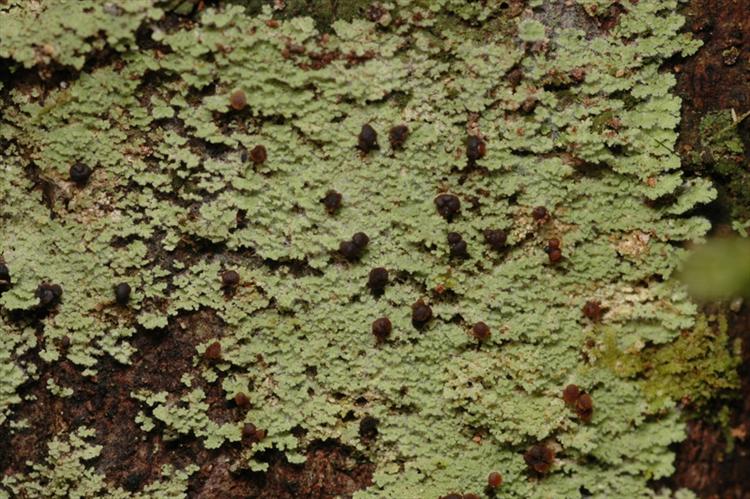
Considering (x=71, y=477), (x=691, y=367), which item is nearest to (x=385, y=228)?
(x=691, y=367)

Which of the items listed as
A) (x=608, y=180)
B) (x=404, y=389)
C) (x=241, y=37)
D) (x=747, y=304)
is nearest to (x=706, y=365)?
(x=747, y=304)

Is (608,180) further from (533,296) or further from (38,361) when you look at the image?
(38,361)

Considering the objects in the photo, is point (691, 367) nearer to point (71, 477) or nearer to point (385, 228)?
point (385, 228)

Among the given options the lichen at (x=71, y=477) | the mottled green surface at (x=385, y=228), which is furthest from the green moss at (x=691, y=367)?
the lichen at (x=71, y=477)

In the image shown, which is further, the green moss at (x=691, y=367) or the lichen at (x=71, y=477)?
the lichen at (x=71, y=477)

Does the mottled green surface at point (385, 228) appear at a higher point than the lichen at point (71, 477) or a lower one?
higher

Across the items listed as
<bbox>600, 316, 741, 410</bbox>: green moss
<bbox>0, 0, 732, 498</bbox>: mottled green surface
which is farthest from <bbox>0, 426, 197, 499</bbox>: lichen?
<bbox>600, 316, 741, 410</bbox>: green moss

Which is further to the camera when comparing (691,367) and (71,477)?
(71,477)

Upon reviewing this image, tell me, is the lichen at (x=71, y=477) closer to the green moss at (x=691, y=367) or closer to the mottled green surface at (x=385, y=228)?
the mottled green surface at (x=385, y=228)

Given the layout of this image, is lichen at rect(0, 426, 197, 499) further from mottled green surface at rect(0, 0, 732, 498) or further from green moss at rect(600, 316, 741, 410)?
green moss at rect(600, 316, 741, 410)
